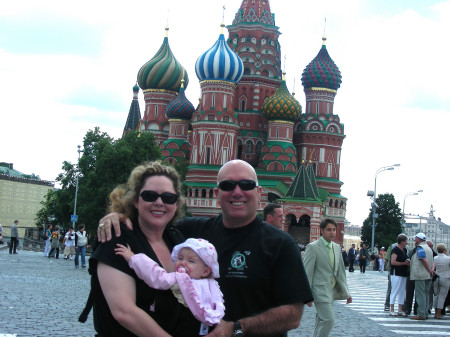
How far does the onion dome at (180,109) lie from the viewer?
202 ft

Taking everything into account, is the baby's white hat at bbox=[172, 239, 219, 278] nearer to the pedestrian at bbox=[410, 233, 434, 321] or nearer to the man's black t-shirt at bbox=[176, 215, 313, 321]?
the man's black t-shirt at bbox=[176, 215, 313, 321]

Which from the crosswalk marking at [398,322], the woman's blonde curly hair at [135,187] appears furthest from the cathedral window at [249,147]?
the woman's blonde curly hair at [135,187]

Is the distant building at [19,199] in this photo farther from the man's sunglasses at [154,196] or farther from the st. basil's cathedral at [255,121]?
the man's sunglasses at [154,196]

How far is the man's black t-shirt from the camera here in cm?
420

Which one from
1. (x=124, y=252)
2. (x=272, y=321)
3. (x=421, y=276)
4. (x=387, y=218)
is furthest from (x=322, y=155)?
(x=124, y=252)

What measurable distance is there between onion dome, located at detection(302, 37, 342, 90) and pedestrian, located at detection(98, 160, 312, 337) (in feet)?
192

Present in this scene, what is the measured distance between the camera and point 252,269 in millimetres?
4215

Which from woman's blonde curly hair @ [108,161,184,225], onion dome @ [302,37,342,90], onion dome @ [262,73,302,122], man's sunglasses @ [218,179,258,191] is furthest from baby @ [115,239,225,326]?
onion dome @ [302,37,342,90]

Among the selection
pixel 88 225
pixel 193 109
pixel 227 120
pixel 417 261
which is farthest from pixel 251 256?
pixel 193 109

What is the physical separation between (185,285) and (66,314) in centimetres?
763

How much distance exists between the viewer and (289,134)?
5897 centimetres

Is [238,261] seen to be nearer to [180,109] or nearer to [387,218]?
[180,109]

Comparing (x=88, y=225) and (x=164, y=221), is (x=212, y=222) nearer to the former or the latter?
(x=164, y=221)

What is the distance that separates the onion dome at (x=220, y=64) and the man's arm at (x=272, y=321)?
53502 mm
